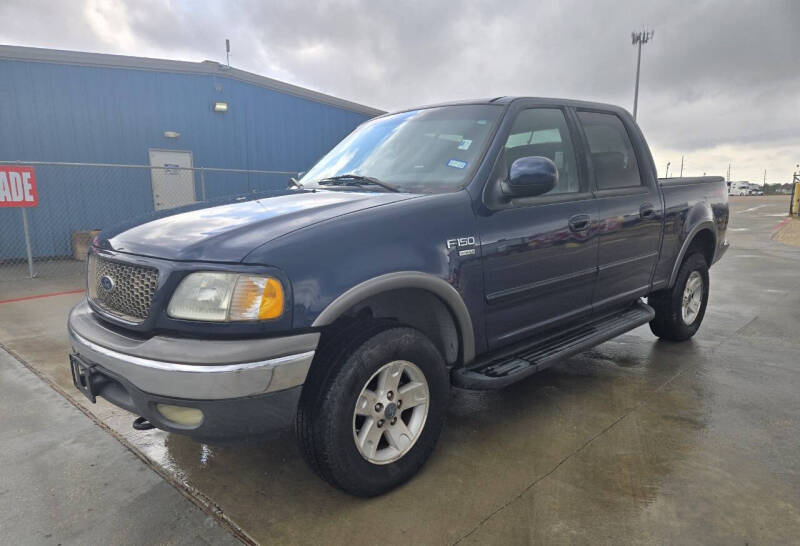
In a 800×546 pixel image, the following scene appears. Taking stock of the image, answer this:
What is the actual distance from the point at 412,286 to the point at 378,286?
0.67 ft

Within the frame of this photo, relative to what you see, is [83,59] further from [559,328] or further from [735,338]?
[735,338]

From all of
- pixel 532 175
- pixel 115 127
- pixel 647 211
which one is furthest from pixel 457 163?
pixel 115 127

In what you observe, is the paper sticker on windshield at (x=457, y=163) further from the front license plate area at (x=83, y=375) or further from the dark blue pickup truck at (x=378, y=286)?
the front license plate area at (x=83, y=375)

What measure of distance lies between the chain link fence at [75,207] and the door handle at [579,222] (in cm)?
683

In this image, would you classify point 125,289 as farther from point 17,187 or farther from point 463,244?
point 17,187

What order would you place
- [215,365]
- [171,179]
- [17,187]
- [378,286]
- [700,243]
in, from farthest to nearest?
[171,179], [17,187], [700,243], [378,286], [215,365]

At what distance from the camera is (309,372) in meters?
2.14

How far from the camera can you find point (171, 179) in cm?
1141

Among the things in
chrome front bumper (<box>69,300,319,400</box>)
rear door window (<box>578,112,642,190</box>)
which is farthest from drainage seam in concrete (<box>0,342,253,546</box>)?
rear door window (<box>578,112,642,190</box>)

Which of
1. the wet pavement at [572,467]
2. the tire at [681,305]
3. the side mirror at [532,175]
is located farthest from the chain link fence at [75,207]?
the side mirror at [532,175]

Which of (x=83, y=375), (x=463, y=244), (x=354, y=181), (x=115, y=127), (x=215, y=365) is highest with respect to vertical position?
(x=115, y=127)

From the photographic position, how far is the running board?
2.66m

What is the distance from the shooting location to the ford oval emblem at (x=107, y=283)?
7.54 ft

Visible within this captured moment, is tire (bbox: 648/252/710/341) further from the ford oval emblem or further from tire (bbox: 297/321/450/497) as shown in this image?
the ford oval emblem
